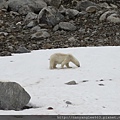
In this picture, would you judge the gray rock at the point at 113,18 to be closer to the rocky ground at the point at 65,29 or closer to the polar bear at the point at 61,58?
the rocky ground at the point at 65,29

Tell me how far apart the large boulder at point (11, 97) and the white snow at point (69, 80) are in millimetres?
290

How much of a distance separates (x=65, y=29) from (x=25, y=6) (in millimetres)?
4857

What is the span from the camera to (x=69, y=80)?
10312 millimetres

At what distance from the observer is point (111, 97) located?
8.36 m

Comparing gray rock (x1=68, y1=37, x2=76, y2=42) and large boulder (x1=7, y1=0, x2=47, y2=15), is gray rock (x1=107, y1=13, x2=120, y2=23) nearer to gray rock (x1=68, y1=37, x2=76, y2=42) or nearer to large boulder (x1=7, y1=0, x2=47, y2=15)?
gray rock (x1=68, y1=37, x2=76, y2=42)

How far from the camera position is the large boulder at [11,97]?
7496mm

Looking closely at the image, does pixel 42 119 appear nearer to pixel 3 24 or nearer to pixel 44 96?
pixel 44 96

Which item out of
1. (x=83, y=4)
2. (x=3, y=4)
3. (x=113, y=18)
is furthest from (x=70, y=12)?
(x=3, y=4)

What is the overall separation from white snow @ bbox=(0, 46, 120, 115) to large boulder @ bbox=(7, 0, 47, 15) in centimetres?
1318

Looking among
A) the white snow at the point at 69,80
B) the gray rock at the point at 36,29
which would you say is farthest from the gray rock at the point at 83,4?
the white snow at the point at 69,80

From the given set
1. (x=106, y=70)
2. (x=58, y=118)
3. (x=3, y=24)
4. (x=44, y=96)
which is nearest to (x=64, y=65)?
(x=106, y=70)

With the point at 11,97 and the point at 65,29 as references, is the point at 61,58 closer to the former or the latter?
the point at 11,97

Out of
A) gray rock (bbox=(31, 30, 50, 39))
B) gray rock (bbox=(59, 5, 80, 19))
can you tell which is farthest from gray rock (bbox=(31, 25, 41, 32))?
gray rock (bbox=(59, 5, 80, 19))

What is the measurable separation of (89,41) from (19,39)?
4.50m
